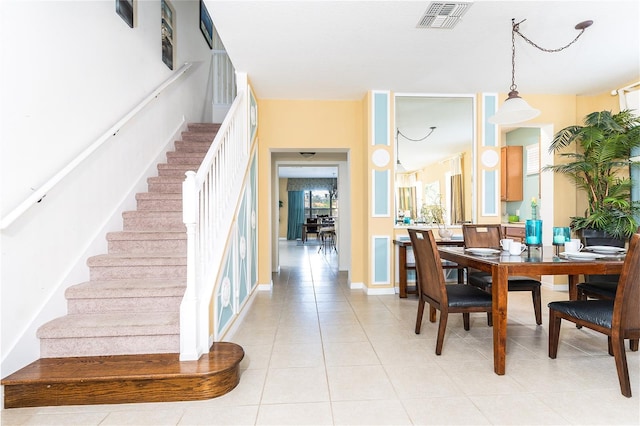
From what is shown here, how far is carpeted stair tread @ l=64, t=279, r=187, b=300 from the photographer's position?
2431 millimetres

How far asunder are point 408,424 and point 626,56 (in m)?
4.51

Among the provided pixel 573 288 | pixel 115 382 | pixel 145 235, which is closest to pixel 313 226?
pixel 145 235

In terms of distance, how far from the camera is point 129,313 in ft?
7.95

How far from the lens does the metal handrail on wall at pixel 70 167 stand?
6.27 feet

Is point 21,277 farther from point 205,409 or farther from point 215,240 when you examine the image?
point 205,409

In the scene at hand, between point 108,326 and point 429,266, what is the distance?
237cm

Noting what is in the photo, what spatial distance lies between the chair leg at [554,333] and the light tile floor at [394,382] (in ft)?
0.20

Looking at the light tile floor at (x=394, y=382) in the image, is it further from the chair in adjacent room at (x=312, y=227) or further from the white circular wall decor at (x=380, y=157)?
the chair in adjacent room at (x=312, y=227)

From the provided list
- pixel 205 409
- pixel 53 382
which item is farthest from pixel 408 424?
pixel 53 382

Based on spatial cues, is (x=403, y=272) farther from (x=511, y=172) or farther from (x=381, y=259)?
(x=511, y=172)

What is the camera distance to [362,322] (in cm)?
335

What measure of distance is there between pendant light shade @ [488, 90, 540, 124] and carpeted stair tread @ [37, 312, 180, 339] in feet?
9.97

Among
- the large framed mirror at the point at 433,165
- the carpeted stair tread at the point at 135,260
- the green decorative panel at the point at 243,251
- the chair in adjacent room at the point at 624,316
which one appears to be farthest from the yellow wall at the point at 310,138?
the chair in adjacent room at the point at 624,316

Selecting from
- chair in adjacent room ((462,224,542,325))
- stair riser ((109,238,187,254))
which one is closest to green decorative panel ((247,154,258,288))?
stair riser ((109,238,187,254))
